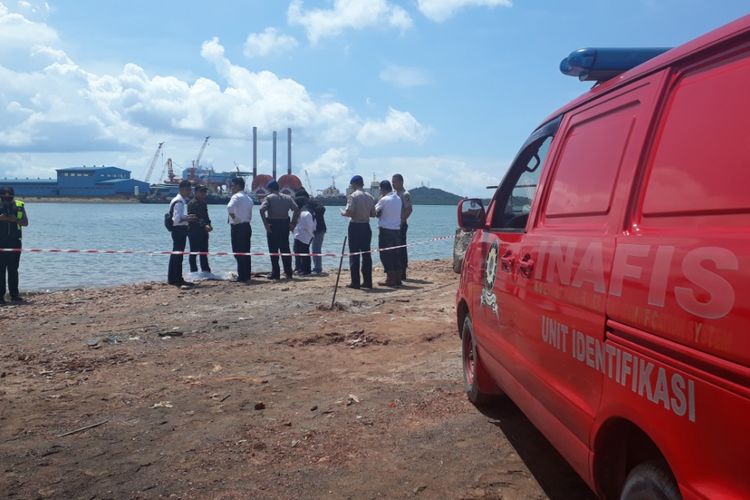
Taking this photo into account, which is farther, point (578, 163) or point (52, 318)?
point (52, 318)

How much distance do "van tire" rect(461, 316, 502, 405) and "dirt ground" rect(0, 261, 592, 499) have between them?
102 mm

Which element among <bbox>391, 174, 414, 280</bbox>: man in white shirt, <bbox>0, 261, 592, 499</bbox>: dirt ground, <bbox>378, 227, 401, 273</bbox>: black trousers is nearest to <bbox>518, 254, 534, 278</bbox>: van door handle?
<bbox>0, 261, 592, 499</bbox>: dirt ground

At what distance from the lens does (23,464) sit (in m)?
4.05

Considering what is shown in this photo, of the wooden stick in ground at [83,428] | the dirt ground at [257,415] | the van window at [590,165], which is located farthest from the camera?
the wooden stick in ground at [83,428]

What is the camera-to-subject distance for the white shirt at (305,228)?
47.9ft

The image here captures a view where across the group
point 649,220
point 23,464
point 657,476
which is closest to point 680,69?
point 649,220

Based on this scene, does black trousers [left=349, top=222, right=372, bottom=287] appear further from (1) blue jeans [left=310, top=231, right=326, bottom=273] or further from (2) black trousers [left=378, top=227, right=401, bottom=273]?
(1) blue jeans [left=310, top=231, right=326, bottom=273]

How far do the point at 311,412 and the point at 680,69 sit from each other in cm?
358

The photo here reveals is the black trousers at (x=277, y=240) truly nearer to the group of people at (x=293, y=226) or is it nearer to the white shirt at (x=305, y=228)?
the group of people at (x=293, y=226)

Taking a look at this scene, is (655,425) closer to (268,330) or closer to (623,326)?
(623,326)

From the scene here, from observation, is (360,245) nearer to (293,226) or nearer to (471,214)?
(293,226)

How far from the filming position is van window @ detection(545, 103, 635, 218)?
266 centimetres

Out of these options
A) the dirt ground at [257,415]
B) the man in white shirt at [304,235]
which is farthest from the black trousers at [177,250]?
the dirt ground at [257,415]

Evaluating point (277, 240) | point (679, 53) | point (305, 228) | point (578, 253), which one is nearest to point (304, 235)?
point (305, 228)
